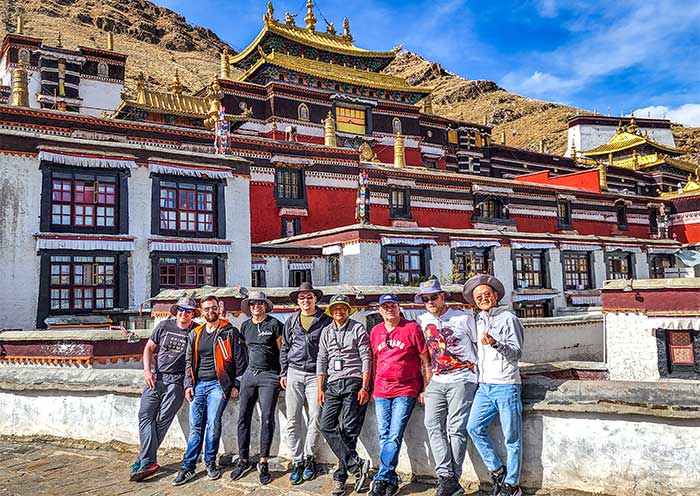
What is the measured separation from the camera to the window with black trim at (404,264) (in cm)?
2298

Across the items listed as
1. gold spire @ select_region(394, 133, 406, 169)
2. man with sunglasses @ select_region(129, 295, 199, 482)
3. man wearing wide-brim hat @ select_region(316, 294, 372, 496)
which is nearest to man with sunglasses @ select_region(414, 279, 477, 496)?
man wearing wide-brim hat @ select_region(316, 294, 372, 496)

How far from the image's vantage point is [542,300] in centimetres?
2866

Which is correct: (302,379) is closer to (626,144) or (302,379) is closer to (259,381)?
(259,381)

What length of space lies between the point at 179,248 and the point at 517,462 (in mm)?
16221

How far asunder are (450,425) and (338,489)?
1.35 meters

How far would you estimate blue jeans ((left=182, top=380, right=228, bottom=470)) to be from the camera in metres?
6.87

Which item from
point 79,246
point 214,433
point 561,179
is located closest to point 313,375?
point 214,433

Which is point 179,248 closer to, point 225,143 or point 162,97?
point 225,143

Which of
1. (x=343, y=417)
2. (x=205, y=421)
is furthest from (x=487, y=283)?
(x=205, y=421)

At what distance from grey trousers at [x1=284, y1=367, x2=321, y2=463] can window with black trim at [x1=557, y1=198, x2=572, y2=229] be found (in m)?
35.0

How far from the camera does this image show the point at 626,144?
6244 cm

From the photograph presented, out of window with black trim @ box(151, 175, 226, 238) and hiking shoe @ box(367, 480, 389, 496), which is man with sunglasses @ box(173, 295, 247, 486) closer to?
hiking shoe @ box(367, 480, 389, 496)

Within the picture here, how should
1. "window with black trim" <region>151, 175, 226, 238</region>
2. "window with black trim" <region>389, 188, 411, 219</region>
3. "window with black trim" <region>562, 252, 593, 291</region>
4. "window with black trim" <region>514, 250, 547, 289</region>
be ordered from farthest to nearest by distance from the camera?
"window with black trim" <region>389, 188, 411, 219</region>
"window with black trim" <region>562, 252, 593, 291</region>
"window with black trim" <region>514, 250, 547, 289</region>
"window with black trim" <region>151, 175, 226, 238</region>

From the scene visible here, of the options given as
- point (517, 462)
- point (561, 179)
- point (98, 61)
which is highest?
point (98, 61)
